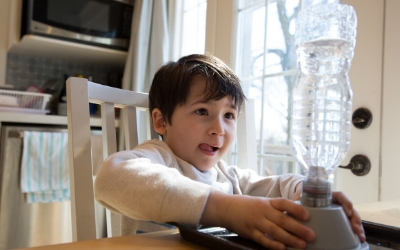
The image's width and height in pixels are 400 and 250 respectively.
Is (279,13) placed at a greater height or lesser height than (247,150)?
greater

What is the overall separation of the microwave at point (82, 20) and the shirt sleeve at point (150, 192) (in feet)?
5.55

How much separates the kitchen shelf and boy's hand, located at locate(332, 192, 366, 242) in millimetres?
1888

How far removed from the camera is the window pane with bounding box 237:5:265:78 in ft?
5.04

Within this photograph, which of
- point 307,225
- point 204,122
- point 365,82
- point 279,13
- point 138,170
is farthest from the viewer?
point 279,13

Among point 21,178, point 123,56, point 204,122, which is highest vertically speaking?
point 123,56

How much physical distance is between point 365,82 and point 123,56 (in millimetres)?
1648

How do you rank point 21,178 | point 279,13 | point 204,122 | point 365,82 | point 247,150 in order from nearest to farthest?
1. point 204,122
2. point 365,82
3. point 247,150
4. point 279,13
5. point 21,178

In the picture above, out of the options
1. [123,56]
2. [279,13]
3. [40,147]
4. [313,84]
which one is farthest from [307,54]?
[123,56]

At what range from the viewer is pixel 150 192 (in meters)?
0.47

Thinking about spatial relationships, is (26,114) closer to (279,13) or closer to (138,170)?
(279,13)

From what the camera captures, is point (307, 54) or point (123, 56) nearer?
point (307, 54)

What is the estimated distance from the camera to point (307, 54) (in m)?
0.57

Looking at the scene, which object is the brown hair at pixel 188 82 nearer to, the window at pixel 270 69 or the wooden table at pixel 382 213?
the wooden table at pixel 382 213

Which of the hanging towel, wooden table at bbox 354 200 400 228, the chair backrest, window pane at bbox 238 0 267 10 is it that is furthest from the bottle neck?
the hanging towel
